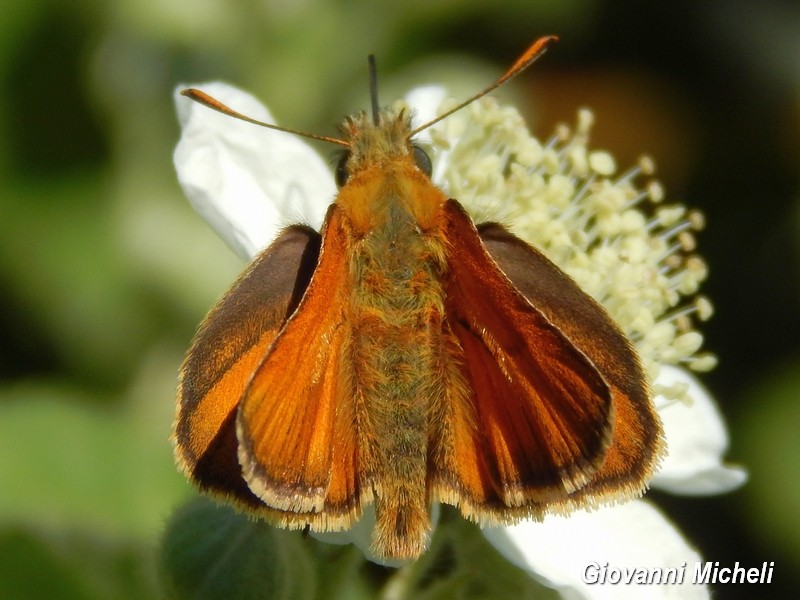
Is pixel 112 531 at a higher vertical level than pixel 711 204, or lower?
lower

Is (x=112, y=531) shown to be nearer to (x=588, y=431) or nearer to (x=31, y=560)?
(x=31, y=560)

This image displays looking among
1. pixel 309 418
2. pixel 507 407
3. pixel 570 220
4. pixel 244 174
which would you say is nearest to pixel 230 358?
pixel 309 418

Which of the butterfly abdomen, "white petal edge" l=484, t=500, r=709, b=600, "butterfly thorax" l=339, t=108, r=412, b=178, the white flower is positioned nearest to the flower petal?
the white flower

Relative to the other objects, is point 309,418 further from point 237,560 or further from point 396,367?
point 237,560

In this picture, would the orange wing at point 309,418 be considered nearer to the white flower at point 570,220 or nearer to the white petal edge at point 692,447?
the white flower at point 570,220

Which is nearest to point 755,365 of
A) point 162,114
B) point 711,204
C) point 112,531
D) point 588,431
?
point 711,204

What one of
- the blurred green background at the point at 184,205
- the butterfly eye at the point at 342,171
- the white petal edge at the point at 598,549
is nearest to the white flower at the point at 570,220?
the white petal edge at the point at 598,549
